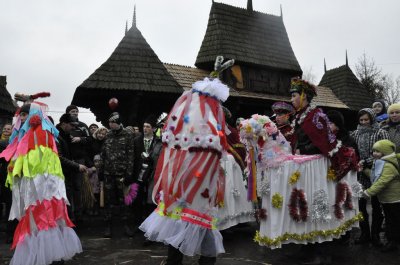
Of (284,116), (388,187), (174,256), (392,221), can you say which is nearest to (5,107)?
(284,116)

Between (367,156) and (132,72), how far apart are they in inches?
430

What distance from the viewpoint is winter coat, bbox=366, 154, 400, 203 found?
5398mm

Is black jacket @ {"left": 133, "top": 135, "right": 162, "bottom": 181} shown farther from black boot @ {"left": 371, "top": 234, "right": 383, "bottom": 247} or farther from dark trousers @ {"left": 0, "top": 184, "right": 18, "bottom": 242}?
black boot @ {"left": 371, "top": 234, "right": 383, "bottom": 247}

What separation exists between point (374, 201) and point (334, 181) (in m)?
1.33

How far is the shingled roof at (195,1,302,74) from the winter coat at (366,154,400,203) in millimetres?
13974

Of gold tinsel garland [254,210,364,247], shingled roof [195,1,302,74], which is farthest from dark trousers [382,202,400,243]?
shingled roof [195,1,302,74]

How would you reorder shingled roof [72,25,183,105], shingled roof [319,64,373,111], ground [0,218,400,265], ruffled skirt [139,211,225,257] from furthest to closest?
shingled roof [319,64,373,111]
shingled roof [72,25,183,105]
ground [0,218,400,265]
ruffled skirt [139,211,225,257]

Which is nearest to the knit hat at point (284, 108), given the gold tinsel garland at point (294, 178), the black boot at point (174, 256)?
the gold tinsel garland at point (294, 178)

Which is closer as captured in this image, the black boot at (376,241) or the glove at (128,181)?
the black boot at (376,241)

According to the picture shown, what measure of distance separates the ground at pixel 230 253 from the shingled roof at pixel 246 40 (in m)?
14.0

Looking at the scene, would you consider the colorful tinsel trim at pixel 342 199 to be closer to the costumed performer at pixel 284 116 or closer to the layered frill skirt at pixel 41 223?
the costumed performer at pixel 284 116

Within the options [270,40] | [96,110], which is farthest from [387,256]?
[270,40]

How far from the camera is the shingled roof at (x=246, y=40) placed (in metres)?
19.5

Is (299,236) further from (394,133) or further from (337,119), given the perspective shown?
(394,133)
